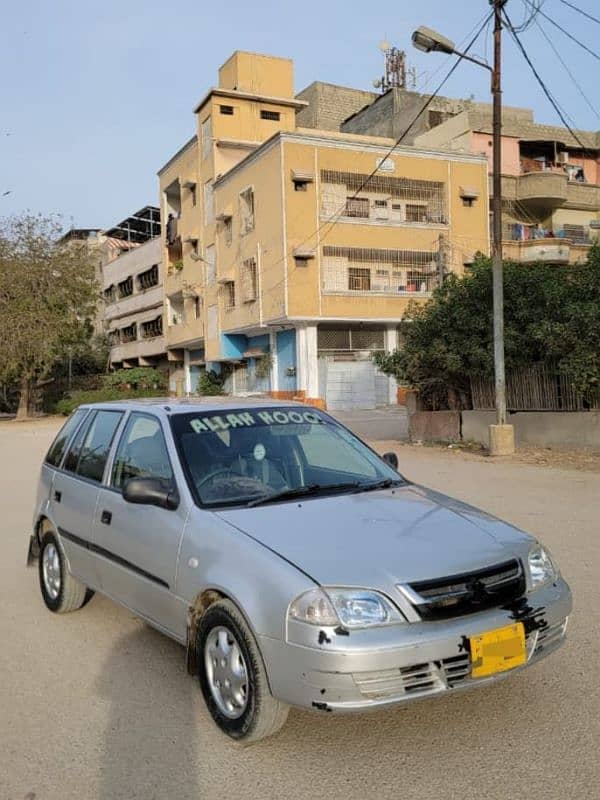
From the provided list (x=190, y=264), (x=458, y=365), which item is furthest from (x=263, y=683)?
(x=190, y=264)

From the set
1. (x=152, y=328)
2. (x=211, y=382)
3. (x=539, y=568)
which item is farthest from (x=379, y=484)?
(x=152, y=328)

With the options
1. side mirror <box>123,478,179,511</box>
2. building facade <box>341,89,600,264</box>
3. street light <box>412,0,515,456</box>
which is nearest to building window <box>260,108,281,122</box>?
building facade <box>341,89,600,264</box>

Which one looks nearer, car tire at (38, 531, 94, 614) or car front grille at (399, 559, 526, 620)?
car front grille at (399, 559, 526, 620)

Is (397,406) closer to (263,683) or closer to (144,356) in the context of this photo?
(144,356)

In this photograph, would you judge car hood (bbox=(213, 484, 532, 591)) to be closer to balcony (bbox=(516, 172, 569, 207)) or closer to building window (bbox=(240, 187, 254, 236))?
building window (bbox=(240, 187, 254, 236))

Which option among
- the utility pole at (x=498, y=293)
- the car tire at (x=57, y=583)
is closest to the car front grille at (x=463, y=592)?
the car tire at (x=57, y=583)

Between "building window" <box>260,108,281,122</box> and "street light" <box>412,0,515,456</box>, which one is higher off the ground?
"building window" <box>260,108,281,122</box>

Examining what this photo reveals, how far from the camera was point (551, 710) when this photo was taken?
3586mm

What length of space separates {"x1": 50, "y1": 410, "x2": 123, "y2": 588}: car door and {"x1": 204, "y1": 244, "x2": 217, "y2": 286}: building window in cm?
3642

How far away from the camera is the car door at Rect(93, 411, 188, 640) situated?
3904 millimetres

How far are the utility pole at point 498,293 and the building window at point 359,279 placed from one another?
790 inches

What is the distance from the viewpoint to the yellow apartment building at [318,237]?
33.8m

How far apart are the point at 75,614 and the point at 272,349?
3207 centimetres

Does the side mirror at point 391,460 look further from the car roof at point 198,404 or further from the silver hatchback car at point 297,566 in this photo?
the car roof at point 198,404
